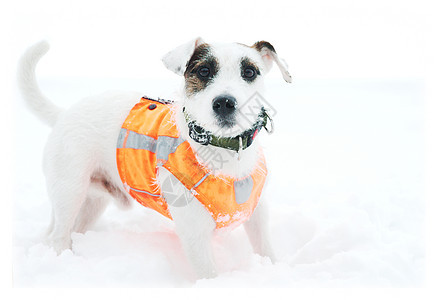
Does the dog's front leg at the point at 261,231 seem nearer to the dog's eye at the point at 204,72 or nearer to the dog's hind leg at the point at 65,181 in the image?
the dog's eye at the point at 204,72

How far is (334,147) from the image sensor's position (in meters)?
5.31

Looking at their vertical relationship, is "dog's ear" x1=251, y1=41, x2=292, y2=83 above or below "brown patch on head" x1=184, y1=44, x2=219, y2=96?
above

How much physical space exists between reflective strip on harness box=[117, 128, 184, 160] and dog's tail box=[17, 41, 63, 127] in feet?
2.46

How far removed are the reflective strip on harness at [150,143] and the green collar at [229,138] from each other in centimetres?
20

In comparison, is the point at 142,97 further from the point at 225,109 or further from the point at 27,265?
the point at 27,265

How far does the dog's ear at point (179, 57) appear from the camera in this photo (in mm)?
2393

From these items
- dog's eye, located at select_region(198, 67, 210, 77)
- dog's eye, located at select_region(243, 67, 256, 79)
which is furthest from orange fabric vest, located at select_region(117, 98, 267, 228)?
dog's eye, located at select_region(243, 67, 256, 79)

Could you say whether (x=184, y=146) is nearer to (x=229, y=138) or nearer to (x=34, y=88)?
(x=229, y=138)

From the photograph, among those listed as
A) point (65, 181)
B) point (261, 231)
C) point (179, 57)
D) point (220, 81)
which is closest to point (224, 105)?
point (220, 81)

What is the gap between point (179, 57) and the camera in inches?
94.7

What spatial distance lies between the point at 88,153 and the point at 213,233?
1.08m

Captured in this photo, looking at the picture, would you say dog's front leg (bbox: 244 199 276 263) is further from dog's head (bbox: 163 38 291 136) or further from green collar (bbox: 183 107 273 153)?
dog's head (bbox: 163 38 291 136)

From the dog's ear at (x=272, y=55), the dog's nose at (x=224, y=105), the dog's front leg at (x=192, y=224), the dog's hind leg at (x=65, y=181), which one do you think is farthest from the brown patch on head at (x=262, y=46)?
the dog's hind leg at (x=65, y=181)

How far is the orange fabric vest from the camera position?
2.48 meters
